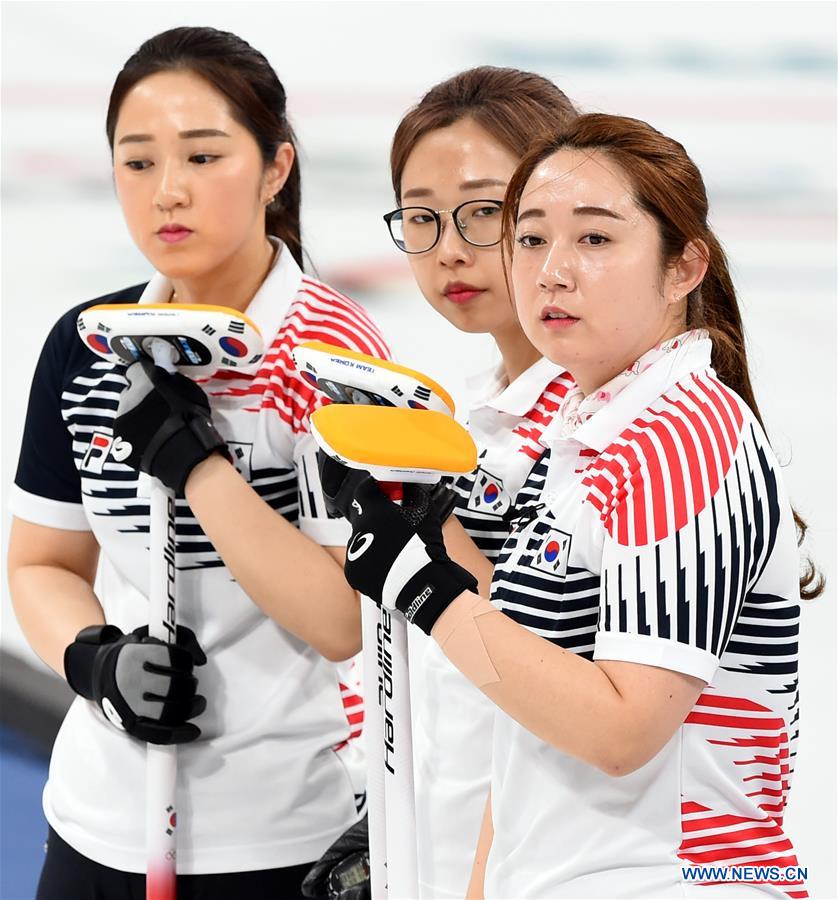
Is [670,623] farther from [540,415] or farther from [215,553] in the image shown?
[215,553]

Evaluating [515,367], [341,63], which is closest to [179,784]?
[515,367]

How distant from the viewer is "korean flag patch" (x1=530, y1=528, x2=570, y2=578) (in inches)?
48.2

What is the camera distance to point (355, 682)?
5.71 ft

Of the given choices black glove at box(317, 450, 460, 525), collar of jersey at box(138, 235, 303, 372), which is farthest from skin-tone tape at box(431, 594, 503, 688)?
collar of jersey at box(138, 235, 303, 372)

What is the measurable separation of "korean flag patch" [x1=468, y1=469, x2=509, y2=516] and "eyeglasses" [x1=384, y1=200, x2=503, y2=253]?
11.1 inches

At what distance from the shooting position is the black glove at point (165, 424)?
1.54m

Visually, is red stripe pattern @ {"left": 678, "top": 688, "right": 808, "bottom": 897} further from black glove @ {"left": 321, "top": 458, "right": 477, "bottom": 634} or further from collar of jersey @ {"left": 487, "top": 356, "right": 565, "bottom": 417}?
collar of jersey @ {"left": 487, "top": 356, "right": 565, "bottom": 417}

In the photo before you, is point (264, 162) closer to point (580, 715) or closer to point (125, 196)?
point (125, 196)

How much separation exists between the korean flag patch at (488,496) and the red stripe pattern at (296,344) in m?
0.20

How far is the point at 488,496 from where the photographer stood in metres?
1.55

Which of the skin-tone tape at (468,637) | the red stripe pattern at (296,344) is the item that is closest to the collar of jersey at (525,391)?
the red stripe pattern at (296,344)

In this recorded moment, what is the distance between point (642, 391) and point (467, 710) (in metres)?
0.46

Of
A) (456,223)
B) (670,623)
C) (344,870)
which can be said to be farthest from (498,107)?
(344,870)

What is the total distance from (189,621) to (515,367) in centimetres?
51
